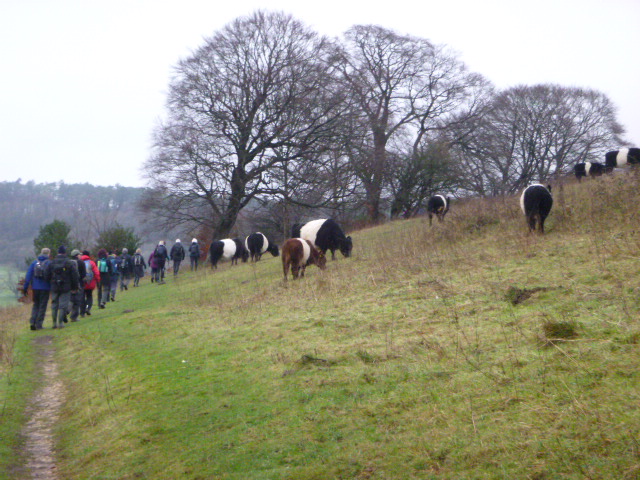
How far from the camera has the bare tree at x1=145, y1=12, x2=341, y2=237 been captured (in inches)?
1286

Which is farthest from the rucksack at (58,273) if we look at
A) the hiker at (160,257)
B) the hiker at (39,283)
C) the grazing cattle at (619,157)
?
the grazing cattle at (619,157)

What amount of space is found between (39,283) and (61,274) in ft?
2.00

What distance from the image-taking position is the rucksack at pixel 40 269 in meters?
15.3

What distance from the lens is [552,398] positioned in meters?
4.69

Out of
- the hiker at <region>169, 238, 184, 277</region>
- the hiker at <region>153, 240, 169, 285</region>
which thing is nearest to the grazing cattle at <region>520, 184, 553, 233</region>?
the hiker at <region>153, 240, 169, 285</region>

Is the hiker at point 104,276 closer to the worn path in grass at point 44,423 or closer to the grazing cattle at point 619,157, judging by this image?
the worn path in grass at point 44,423

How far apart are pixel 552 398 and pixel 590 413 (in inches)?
16.7

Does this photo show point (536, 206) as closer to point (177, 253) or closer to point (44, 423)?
point (44, 423)

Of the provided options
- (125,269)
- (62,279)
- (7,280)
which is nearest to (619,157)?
(125,269)

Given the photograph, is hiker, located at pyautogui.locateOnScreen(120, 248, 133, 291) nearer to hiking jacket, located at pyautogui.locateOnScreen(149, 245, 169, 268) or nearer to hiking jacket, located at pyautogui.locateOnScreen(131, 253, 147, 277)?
hiking jacket, located at pyautogui.locateOnScreen(131, 253, 147, 277)

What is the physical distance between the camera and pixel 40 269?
15312 millimetres

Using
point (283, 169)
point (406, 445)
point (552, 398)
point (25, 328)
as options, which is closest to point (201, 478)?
point (406, 445)

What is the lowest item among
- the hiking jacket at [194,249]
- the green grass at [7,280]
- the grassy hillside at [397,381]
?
the green grass at [7,280]

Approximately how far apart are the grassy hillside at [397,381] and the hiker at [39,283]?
9.83ft
